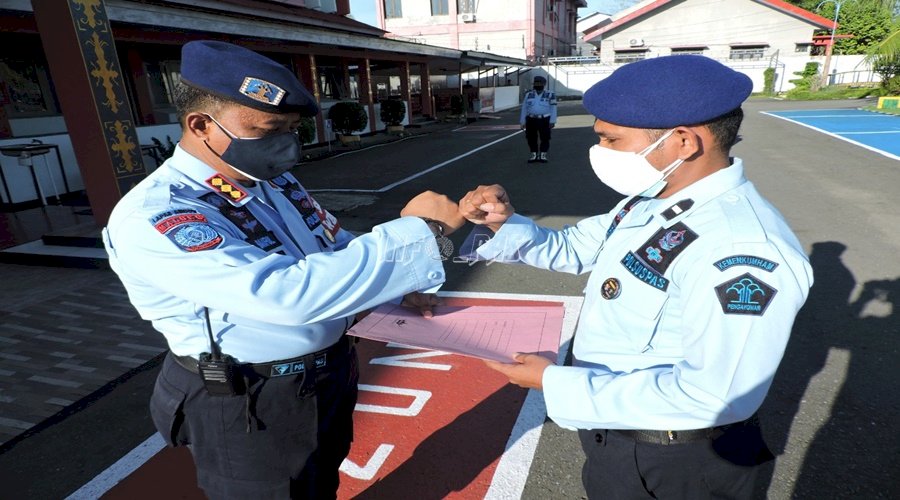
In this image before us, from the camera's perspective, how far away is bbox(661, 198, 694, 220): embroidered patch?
50.3 inches

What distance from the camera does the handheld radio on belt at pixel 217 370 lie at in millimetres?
1413

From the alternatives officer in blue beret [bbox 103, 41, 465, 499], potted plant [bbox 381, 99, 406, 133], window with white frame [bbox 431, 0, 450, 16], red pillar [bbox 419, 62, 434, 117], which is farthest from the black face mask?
window with white frame [bbox 431, 0, 450, 16]

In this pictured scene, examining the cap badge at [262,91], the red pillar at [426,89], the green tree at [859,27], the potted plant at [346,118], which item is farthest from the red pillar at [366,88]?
the green tree at [859,27]

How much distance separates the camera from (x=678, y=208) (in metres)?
1.29

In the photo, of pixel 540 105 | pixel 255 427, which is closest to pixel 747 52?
pixel 540 105

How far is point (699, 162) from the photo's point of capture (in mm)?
1312

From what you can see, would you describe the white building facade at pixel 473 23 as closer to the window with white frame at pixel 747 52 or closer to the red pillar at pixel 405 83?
the window with white frame at pixel 747 52

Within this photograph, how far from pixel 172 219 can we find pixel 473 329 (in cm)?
90

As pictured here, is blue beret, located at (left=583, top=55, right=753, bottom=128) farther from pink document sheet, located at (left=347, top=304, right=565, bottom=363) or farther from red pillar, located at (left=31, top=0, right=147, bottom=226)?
red pillar, located at (left=31, top=0, right=147, bottom=226)

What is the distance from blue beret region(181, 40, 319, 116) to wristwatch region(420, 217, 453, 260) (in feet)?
1.74

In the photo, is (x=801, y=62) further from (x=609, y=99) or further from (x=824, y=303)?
(x=609, y=99)

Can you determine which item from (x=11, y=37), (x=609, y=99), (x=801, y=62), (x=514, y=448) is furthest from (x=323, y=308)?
(x=801, y=62)

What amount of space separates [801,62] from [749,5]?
566 cm

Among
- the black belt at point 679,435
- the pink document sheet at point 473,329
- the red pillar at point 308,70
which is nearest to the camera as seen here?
the black belt at point 679,435
